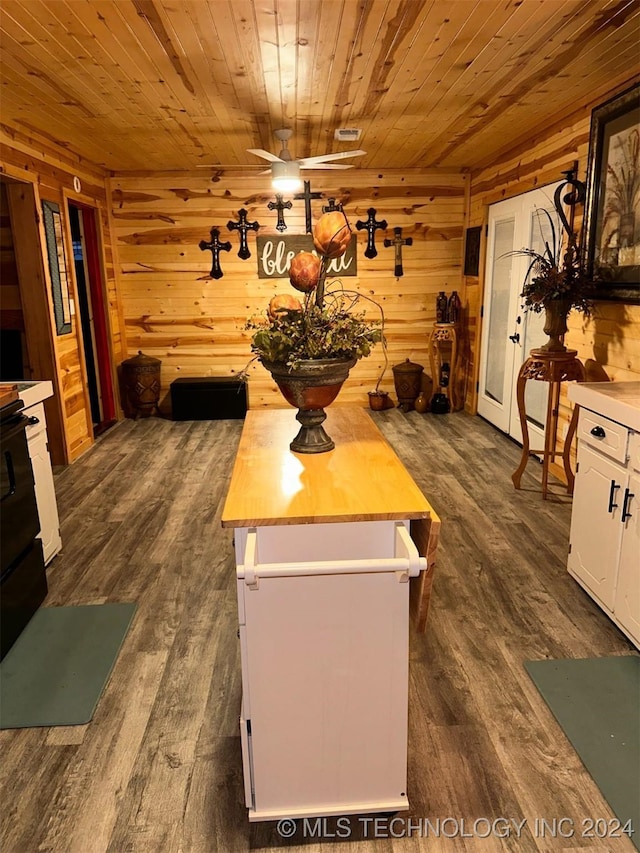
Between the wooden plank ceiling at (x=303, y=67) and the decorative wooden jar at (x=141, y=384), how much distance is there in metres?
2.13

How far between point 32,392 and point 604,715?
9.39 ft

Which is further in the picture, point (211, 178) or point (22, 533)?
point (211, 178)

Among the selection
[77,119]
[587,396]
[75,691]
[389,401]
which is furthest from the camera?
[389,401]

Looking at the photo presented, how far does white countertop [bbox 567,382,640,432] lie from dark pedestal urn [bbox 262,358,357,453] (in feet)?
3.96

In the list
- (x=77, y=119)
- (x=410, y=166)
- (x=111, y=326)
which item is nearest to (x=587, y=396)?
(x=77, y=119)

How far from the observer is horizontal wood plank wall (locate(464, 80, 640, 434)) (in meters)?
3.35

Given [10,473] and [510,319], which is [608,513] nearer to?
[10,473]

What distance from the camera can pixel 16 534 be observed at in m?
2.46

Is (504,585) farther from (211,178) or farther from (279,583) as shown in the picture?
(211,178)

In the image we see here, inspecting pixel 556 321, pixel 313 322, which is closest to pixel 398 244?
pixel 556 321

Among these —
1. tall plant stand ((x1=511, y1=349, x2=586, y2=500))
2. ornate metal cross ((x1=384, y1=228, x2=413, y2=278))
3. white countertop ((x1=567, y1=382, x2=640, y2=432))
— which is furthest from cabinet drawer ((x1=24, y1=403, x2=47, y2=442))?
ornate metal cross ((x1=384, y1=228, x2=413, y2=278))

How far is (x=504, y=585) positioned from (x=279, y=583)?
1.77m

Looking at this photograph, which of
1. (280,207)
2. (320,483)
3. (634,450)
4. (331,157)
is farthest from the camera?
(280,207)

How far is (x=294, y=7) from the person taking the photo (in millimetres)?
2400
